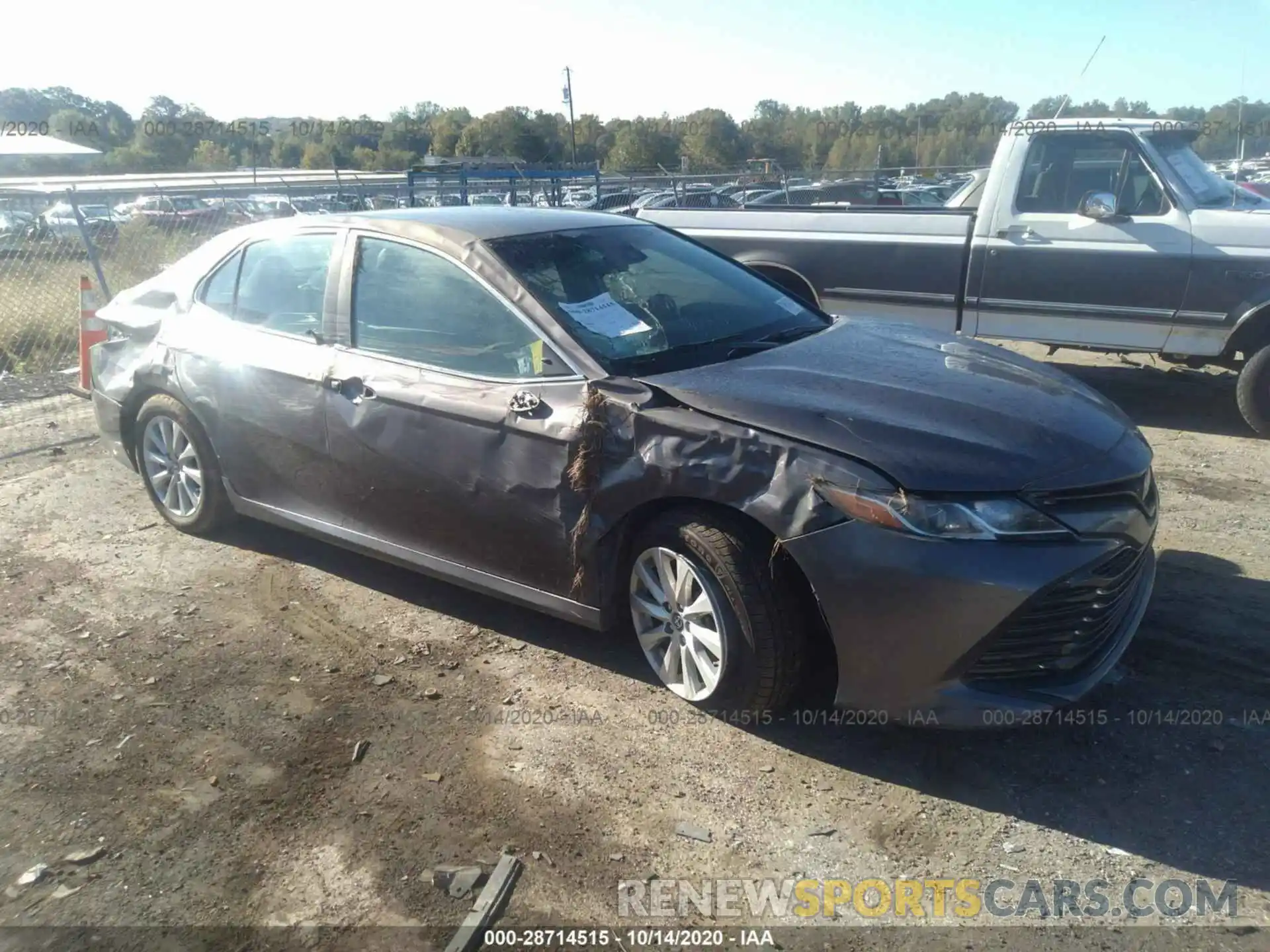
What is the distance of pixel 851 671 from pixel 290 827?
1.76 m

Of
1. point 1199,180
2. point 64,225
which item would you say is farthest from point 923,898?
point 64,225

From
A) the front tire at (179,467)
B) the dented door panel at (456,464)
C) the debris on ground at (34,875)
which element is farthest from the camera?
the front tire at (179,467)

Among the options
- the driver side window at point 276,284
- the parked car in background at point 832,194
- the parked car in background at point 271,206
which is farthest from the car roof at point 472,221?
the parked car in background at point 271,206

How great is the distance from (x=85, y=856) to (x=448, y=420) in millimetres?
1807

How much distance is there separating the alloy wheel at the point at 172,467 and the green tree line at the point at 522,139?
19696 millimetres

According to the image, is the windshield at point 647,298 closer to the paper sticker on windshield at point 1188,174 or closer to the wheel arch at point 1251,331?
the wheel arch at point 1251,331

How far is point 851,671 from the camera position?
3.06 metres

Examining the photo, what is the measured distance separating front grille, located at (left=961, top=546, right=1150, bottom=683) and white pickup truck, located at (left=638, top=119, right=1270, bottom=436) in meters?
3.88

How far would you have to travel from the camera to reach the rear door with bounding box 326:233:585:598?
358cm

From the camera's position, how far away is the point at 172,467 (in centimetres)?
512

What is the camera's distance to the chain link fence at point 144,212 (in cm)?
940

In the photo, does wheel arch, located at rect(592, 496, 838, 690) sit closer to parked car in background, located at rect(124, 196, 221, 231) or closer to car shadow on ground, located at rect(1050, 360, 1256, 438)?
car shadow on ground, located at rect(1050, 360, 1256, 438)

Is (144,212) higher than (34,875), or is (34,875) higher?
(144,212)

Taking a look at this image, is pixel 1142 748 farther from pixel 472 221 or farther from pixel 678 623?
pixel 472 221
